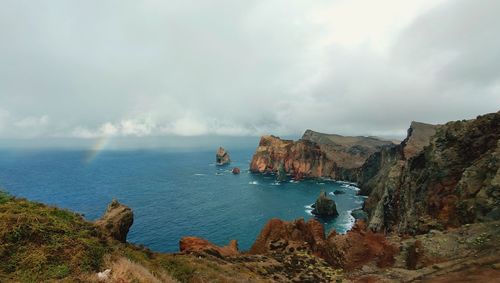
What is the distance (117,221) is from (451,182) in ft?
156

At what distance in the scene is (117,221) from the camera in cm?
2359

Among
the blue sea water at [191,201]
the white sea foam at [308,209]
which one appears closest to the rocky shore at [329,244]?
the blue sea water at [191,201]

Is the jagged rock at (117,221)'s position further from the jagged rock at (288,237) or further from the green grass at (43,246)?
the jagged rock at (288,237)

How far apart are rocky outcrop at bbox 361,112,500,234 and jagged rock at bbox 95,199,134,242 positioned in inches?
1479

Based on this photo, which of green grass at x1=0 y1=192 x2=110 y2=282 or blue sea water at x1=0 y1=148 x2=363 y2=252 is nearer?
green grass at x1=0 y1=192 x2=110 y2=282

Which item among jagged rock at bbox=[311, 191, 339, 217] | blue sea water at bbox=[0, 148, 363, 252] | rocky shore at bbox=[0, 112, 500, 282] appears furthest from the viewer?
jagged rock at bbox=[311, 191, 339, 217]

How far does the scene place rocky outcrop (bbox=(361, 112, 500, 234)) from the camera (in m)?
36.8

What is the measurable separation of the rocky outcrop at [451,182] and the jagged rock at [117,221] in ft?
123

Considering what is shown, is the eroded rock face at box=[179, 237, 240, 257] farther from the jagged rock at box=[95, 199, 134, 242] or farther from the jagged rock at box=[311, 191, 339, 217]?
the jagged rock at box=[311, 191, 339, 217]

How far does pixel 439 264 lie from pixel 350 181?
16796 cm

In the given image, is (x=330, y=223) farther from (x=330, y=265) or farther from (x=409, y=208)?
(x=330, y=265)

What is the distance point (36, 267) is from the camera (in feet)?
43.2

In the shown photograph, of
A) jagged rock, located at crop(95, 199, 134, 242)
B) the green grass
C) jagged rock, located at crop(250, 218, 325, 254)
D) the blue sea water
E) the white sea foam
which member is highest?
the green grass

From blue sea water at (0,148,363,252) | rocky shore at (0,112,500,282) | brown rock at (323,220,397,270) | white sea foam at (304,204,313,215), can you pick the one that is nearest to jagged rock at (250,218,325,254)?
rocky shore at (0,112,500,282)
